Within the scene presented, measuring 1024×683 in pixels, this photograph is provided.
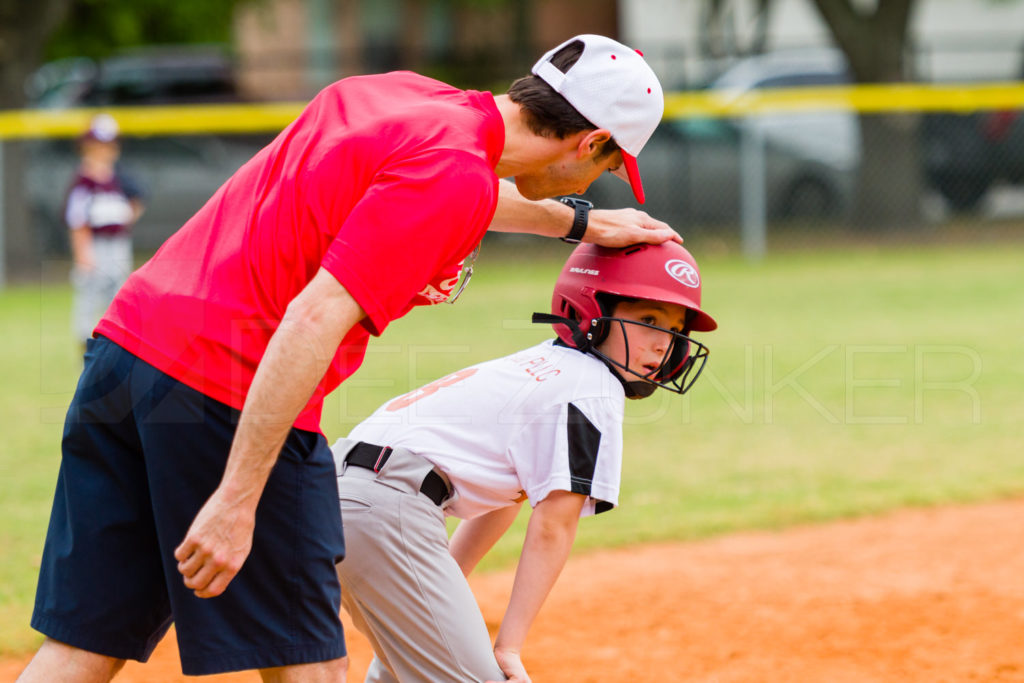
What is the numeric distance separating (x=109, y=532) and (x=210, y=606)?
29 cm

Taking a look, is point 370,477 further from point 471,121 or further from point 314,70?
point 314,70

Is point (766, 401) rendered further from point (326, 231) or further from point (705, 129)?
point (705, 129)

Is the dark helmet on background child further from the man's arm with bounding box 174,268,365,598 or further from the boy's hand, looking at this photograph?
the man's arm with bounding box 174,268,365,598

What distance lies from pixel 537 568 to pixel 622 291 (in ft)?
2.69

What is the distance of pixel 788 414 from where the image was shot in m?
7.77

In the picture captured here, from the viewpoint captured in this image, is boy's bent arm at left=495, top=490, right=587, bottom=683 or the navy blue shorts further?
boy's bent arm at left=495, top=490, right=587, bottom=683

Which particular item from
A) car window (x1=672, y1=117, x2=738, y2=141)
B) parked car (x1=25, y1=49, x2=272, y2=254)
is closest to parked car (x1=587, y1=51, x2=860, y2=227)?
car window (x1=672, y1=117, x2=738, y2=141)

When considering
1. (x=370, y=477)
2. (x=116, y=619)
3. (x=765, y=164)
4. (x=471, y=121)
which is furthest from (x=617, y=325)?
(x=765, y=164)

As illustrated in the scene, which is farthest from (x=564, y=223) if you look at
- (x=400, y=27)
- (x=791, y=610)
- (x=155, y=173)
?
(x=400, y=27)

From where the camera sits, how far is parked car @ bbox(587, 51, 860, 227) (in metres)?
16.9

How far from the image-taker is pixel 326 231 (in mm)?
2365

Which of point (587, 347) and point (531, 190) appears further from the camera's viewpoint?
point (587, 347)

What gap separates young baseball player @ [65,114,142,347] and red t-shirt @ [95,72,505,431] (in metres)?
7.83

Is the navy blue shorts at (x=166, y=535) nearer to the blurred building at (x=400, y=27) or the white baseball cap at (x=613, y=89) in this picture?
the white baseball cap at (x=613, y=89)
